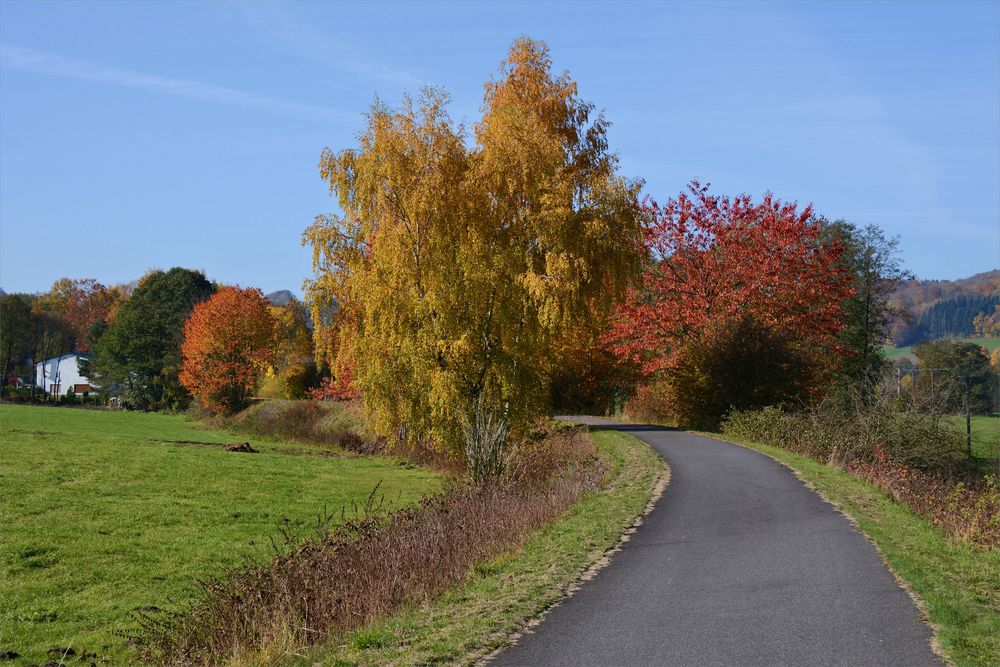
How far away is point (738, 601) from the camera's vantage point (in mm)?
9617

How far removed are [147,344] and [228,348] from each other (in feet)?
66.7

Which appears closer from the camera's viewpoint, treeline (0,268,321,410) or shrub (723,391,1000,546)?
shrub (723,391,1000,546)

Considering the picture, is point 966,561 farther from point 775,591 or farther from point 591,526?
point 591,526

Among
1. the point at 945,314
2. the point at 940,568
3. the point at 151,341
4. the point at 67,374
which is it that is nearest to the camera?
the point at 940,568

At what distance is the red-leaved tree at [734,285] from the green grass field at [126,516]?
471 inches

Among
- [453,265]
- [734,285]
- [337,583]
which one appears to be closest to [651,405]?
[734,285]

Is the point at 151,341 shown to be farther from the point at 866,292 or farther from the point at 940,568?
the point at 940,568

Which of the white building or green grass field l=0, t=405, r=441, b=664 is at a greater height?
the white building

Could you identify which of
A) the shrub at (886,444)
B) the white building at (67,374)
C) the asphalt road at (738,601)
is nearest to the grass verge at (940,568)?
the asphalt road at (738,601)

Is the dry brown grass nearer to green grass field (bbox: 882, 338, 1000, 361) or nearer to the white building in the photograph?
the white building

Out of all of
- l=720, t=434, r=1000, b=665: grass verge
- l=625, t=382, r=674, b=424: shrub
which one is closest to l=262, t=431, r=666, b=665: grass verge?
l=720, t=434, r=1000, b=665: grass verge

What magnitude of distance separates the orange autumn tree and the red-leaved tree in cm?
2683

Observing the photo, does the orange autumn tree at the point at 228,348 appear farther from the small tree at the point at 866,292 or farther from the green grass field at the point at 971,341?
the green grass field at the point at 971,341

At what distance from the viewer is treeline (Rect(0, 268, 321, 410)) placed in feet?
188
